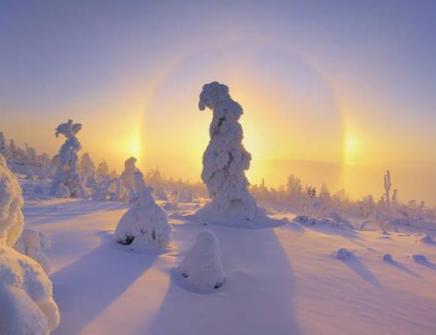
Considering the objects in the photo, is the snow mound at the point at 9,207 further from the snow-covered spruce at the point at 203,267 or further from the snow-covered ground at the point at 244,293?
the snow-covered spruce at the point at 203,267

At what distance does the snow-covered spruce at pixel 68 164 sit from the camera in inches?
1299

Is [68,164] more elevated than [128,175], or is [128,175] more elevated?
[68,164]

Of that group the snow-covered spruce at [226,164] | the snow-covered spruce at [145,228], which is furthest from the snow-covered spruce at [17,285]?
the snow-covered spruce at [226,164]

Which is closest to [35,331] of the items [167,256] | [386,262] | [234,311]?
[234,311]

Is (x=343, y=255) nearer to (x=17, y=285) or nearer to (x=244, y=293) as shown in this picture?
(x=244, y=293)

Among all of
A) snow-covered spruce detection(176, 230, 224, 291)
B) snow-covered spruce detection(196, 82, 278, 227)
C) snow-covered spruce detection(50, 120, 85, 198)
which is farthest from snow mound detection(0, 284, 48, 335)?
snow-covered spruce detection(50, 120, 85, 198)

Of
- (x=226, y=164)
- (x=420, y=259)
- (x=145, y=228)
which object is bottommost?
(x=420, y=259)

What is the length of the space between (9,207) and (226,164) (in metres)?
18.0

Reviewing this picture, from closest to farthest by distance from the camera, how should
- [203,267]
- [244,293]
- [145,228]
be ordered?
[244,293]
[203,267]
[145,228]

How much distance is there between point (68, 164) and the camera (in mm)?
33438

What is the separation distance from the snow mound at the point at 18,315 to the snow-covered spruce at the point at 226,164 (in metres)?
18.3

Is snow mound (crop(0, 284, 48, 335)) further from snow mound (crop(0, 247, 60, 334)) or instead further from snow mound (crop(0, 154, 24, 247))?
snow mound (crop(0, 154, 24, 247))

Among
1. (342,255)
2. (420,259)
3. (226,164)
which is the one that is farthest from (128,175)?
(420,259)

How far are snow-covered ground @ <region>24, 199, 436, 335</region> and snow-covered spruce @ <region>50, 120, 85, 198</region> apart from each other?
22772 millimetres
